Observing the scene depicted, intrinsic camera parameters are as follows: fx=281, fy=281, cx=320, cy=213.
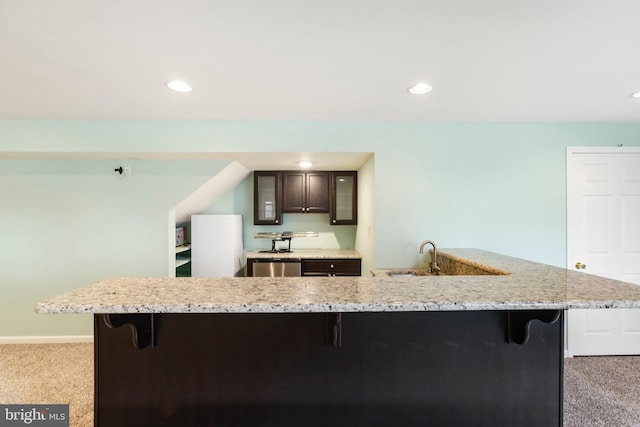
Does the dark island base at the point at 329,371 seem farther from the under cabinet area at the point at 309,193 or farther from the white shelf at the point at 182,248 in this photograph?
the under cabinet area at the point at 309,193

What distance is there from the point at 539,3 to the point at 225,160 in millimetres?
2597

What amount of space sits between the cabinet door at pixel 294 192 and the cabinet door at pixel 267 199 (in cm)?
8

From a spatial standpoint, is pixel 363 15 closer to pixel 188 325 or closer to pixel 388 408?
pixel 188 325

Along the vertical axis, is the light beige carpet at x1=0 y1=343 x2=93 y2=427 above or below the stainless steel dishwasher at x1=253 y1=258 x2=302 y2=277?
below

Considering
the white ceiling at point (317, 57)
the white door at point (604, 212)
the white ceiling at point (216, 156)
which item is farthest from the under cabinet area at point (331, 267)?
the white door at point (604, 212)

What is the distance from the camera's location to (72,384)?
88.4 inches

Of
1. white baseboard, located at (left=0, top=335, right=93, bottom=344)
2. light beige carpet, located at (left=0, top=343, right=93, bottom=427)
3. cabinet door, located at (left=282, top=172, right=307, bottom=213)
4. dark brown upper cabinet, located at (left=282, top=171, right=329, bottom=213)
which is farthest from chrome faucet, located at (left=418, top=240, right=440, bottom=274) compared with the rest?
white baseboard, located at (left=0, top=335, right=93, bottom=344)

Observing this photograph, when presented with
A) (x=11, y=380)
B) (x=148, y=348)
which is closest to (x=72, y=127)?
(x=11, y=380)

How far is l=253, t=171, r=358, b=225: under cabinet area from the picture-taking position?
12.7 feet

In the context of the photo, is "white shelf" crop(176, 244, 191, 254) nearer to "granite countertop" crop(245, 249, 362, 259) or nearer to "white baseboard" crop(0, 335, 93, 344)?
"granite countertop" crop(245, 249, 362, 259)

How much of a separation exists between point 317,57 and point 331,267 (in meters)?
2.62

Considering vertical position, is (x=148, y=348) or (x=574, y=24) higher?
(x=574, y=24)

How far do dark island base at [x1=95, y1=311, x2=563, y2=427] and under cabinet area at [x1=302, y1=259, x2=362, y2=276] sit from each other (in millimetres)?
2398

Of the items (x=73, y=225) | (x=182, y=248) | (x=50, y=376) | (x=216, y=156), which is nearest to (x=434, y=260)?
(x=216, y=156)
